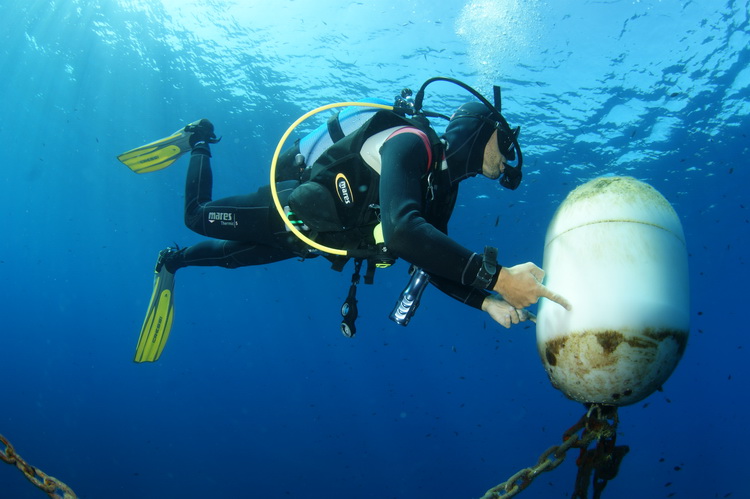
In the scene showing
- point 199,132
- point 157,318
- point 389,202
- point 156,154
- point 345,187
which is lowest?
point 157,318

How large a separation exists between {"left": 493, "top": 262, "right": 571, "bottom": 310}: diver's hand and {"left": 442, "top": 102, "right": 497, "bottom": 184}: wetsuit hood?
132cm

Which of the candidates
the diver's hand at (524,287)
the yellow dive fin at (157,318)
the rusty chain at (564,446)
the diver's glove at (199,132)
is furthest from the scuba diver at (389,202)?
the yellow dive fin at (157,318)

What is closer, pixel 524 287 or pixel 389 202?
pixel 524 287

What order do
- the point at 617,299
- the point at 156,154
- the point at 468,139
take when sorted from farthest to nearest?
the point at 156,154, the point at 468,139, the point at 617,299

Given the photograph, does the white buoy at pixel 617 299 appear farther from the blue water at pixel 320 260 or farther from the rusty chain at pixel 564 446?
the blue water at pixel 320 260

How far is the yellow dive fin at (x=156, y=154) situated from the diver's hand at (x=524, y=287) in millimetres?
5799

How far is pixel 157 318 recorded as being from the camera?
6.98 meters

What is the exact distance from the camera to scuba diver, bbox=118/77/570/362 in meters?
2.55

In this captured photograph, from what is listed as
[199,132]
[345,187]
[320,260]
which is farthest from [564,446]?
[320,260]

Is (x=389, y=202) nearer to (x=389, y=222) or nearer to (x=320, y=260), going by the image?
(x=389, y=222)

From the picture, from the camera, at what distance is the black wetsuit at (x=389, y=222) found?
253cm

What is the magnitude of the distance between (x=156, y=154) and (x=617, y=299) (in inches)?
272

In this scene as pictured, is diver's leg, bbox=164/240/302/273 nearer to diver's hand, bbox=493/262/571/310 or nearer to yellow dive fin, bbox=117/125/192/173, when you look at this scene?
yellow dive fin, bbox=117/125/192/173

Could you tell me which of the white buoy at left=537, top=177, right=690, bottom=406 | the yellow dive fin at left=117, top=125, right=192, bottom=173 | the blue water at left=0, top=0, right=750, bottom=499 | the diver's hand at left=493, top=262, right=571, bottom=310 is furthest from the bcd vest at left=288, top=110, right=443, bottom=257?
the blue water at left=0, top=0, right=750, bottom=499
